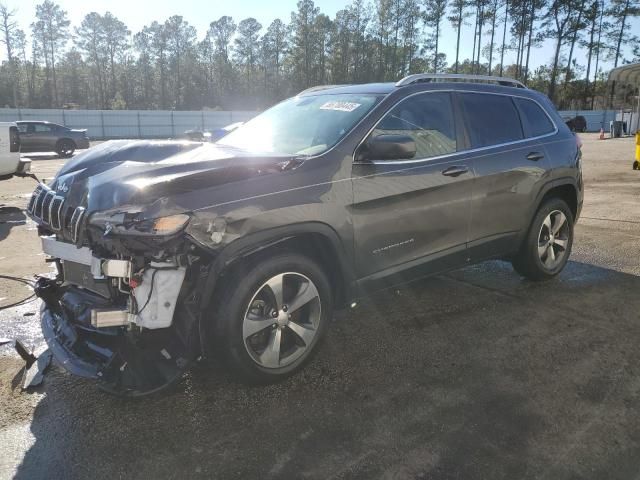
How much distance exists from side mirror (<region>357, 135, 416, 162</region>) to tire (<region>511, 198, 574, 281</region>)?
6.64 ft

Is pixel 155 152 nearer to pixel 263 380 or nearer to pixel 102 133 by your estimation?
pixel 263 380

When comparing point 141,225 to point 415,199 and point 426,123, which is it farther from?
point 426,123

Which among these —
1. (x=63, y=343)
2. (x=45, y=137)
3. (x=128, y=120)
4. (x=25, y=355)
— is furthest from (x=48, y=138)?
(x=63, y=343)

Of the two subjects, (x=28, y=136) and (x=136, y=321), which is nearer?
(x=136, y=321)

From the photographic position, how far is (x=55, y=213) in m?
3.11

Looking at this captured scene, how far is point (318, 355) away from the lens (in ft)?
11.9

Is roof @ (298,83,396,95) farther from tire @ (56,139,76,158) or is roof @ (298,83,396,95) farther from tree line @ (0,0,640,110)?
tree line @ (0,0,640,110)

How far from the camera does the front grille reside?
285 centimetres

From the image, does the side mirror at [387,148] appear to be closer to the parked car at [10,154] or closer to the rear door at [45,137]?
the parked car at [10,154]

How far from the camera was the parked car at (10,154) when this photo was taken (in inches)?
364

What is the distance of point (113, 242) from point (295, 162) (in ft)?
3.83

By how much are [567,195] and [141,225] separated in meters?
4.34

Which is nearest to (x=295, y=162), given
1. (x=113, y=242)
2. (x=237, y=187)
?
(x=237, y=187)

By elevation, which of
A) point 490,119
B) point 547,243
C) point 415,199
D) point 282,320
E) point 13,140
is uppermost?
point 490,119
